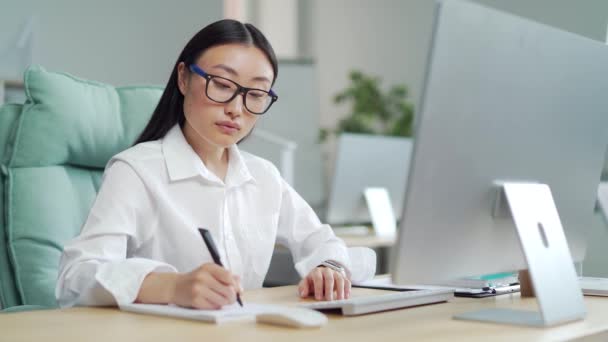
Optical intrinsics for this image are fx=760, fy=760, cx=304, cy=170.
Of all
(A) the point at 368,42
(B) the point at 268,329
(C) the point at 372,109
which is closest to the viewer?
(B) the point at 268,329

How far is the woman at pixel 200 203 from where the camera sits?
122 cm

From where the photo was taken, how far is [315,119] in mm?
5789

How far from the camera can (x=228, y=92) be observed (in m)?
1.40

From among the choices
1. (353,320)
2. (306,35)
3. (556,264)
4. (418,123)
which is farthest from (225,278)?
(306,35)

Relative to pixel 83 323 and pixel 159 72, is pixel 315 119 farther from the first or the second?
pixel 83 323

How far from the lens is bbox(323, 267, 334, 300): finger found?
4.29ft

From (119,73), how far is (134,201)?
2.72 m

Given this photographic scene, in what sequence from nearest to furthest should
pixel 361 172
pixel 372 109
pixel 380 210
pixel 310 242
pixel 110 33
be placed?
pixel 310 242 < pixel 361 172 < pixel 380 210 < pixel 110 33 < pixel 372 109

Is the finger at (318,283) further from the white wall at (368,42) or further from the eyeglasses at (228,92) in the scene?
the white wall at (368,42)

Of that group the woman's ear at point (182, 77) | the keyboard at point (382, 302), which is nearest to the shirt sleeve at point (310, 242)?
the keyboard at point (382, 302)

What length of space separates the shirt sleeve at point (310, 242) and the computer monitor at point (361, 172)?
5.01 ft

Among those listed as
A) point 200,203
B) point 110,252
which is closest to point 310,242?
point 200,203

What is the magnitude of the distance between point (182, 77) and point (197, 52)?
74 mm

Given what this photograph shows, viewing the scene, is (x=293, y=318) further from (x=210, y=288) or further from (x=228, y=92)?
(x=228, y=92)
